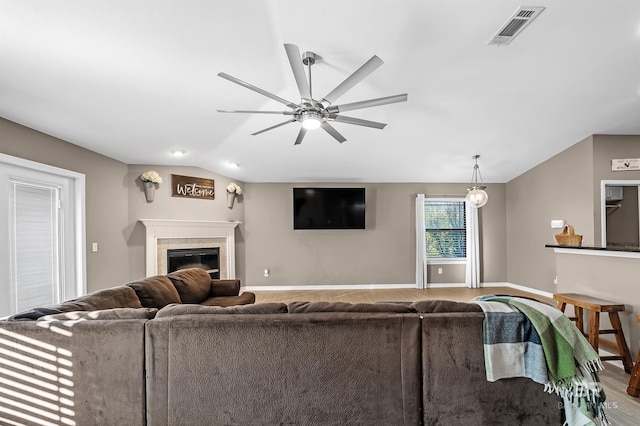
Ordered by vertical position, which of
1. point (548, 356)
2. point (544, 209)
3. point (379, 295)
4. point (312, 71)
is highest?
point (312, 71)

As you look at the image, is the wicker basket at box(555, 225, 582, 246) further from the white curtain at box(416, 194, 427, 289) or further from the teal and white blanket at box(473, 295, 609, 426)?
the white curtain at box(416, 194, 427, 289)

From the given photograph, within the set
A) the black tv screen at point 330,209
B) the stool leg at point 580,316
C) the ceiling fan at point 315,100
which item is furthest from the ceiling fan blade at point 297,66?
the black tv screen at point 330,209

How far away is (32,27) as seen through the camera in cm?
221

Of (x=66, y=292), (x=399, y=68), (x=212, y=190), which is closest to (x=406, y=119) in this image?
(x=399, y=68)

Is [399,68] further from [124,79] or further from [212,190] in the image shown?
[212,190]

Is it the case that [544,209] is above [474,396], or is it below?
above

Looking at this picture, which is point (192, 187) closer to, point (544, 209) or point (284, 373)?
point (284, 373)

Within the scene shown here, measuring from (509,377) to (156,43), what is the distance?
344 centimetres

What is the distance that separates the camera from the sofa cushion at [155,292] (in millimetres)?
2836

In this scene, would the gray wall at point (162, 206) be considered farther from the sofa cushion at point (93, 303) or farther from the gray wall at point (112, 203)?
the sofa cushion at point (93, 303)

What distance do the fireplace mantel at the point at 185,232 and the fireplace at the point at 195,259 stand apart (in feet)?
0.76

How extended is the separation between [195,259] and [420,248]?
4670 millimetres

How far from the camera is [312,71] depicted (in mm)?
3164

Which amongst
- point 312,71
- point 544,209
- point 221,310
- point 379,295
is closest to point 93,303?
point 221,310
